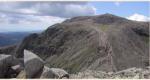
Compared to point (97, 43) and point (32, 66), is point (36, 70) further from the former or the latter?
point (97, 43)

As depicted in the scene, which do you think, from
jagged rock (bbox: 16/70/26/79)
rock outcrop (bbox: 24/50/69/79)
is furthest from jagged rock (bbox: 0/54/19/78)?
rock outcrop (bbox: 24/50/69/79)

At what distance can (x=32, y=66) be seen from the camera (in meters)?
5.51

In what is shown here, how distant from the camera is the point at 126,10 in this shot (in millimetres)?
5625

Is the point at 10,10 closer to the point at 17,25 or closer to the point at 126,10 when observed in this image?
the point at 17,25

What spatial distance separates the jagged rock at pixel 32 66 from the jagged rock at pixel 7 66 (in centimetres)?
46

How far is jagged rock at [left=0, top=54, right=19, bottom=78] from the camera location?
580 centimetres

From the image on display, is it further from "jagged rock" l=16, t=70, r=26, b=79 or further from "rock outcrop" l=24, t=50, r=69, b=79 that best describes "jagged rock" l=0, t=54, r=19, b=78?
"rock outcrop" l=24, t=50, r=69, b=79

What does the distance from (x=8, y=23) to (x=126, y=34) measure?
184 ft

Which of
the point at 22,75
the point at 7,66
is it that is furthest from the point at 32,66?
the point at 7,66

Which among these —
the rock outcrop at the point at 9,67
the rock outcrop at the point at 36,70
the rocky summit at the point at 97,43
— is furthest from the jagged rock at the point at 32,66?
the rocky summit at the point at 97,43

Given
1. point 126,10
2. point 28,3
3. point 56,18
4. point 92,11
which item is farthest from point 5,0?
point 126,10

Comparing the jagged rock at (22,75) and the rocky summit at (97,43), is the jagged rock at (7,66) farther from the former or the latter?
the rocky summit at (97,43)

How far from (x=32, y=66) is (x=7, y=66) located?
26.0 inches

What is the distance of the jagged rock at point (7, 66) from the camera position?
19.0 feet
